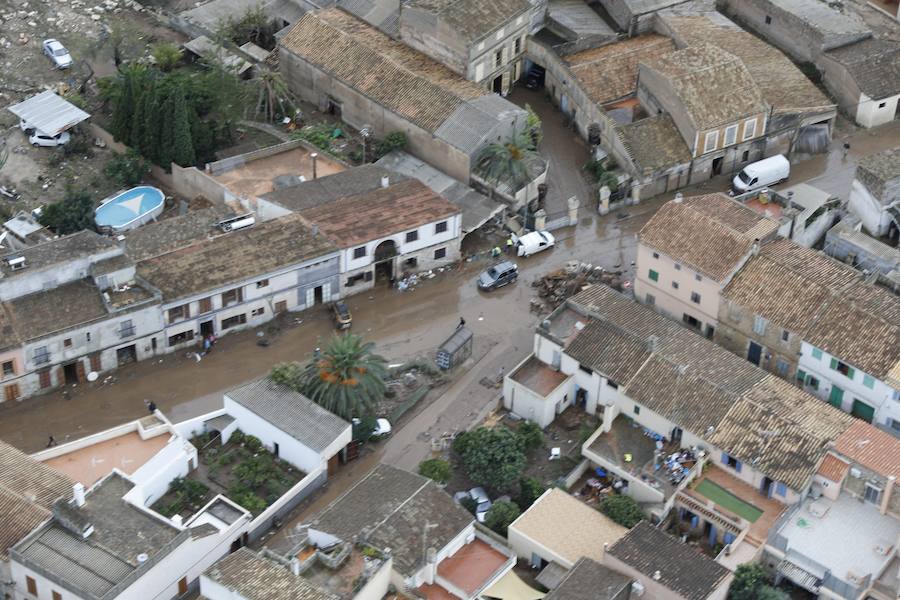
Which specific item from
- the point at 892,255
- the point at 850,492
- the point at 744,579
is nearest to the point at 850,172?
the point at 892,255

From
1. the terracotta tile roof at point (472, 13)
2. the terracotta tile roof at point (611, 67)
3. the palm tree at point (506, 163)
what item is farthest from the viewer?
the terracotta tile roof at point (611, 67)

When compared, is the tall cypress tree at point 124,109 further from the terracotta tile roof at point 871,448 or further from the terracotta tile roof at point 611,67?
the terracotta tile roof at point 871,448

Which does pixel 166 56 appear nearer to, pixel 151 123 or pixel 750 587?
pixel 151 123

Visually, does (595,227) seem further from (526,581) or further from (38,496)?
(38,496)

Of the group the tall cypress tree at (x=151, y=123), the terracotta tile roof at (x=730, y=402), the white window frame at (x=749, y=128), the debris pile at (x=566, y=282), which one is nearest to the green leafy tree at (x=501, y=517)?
the terracotta tile roof at (x=730, y=402)

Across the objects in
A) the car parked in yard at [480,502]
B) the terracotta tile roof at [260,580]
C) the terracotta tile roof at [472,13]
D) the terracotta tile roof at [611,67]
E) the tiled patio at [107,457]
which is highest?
the terracotta tile roof at [472,13]

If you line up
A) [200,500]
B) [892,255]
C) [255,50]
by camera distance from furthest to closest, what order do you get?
[255,50], [892,255], [200,500]

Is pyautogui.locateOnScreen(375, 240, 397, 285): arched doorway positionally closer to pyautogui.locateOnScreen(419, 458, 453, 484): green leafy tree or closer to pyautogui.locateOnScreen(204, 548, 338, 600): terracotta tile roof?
pyautogui.locateOnScreen(419, 458, 453, 484): green leafy tree

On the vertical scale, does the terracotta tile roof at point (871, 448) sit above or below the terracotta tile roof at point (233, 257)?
below
